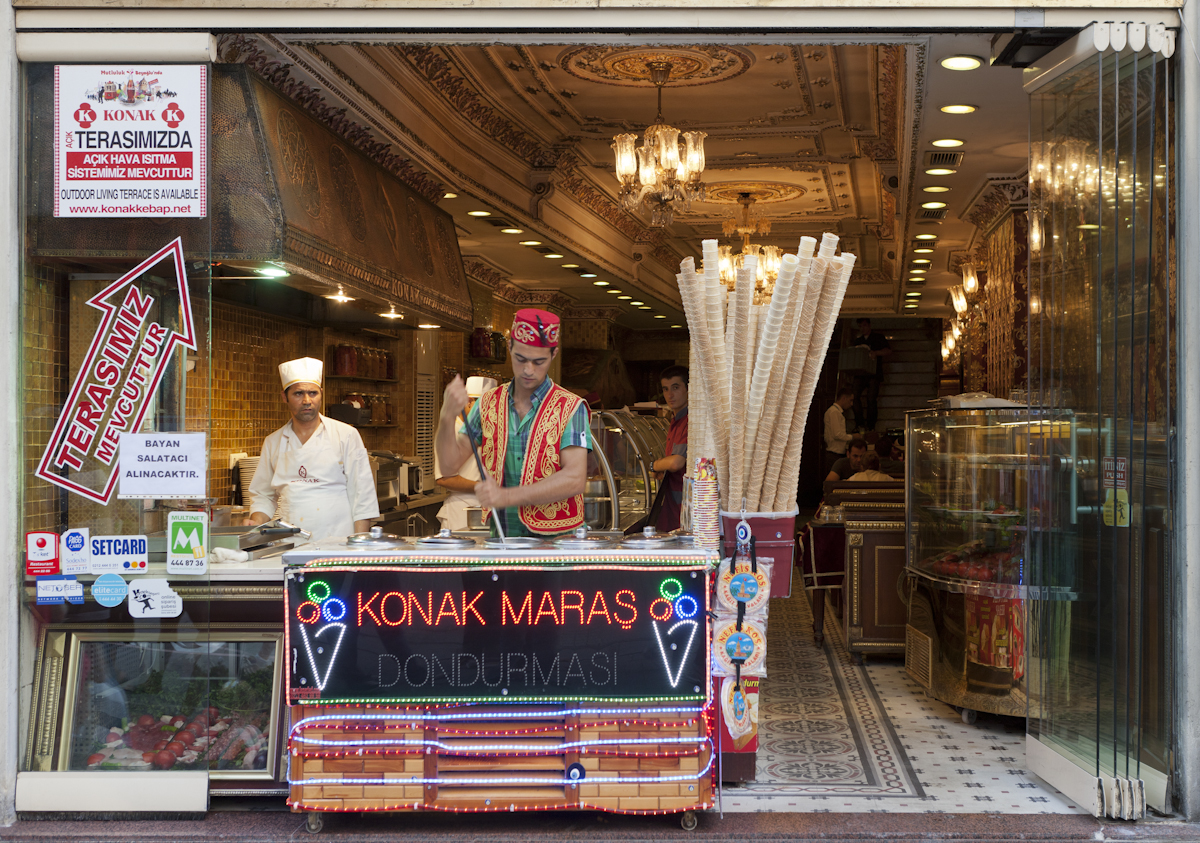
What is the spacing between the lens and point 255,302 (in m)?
6.58

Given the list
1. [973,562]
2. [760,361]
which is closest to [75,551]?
[760,361]

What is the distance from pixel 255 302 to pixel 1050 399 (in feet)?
15.2

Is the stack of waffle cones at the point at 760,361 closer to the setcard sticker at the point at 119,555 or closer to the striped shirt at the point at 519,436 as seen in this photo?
the striped shirt at the point at 519,436

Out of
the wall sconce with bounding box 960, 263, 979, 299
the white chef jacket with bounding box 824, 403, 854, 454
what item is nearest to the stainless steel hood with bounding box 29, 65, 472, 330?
the wall sconce with bounding box 960, 263, 979, 299

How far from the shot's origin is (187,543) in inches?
151

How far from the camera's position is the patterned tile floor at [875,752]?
390 centimetres

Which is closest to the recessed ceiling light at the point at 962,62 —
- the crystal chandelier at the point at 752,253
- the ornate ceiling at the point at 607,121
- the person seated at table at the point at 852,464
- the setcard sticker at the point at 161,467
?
the ornate ceiling at the point at 607,121

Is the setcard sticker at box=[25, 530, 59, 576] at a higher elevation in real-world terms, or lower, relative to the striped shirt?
lower

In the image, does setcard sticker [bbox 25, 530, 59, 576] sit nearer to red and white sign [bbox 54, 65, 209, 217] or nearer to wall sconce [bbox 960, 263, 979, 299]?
red and white sign [bbox 54, 65, 209, 217]

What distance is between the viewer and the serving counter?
11.6ft

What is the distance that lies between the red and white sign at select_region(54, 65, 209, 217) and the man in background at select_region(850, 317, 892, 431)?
17244 millimetres

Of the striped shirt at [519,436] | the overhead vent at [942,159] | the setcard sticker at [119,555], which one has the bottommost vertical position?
the setcard sticker at [119,555]

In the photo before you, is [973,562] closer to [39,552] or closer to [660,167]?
[660,167]

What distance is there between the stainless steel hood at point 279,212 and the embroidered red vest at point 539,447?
3.58 feet
